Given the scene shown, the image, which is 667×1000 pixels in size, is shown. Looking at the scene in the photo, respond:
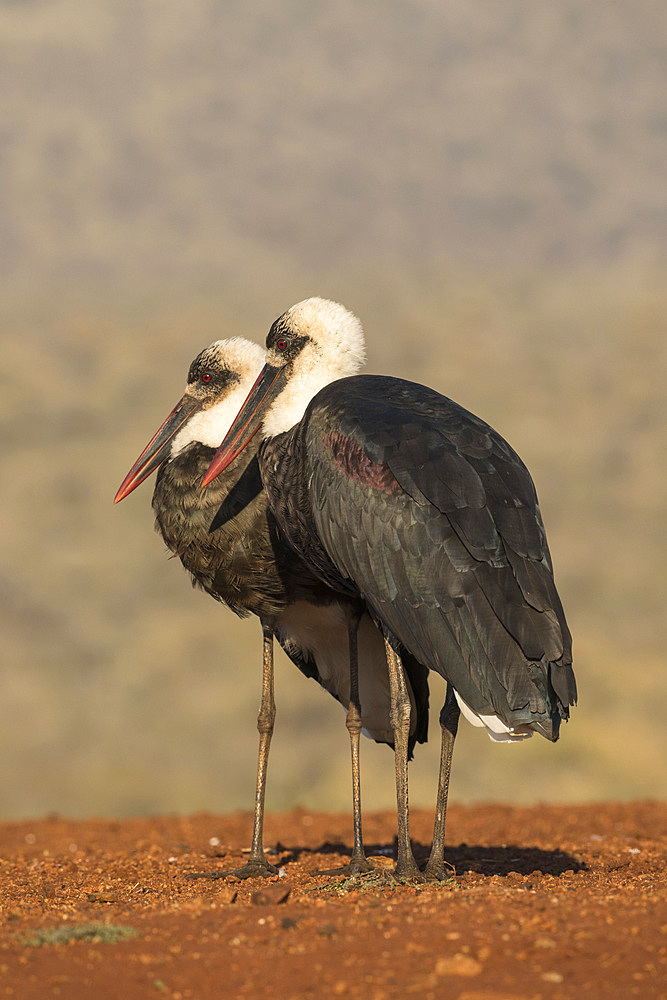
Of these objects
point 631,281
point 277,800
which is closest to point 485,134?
point 631,281

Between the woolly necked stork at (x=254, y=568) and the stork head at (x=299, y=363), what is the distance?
22 cm

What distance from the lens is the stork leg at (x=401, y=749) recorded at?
21.0ft

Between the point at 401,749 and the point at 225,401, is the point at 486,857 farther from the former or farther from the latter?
the point at 225,401

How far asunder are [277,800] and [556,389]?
2058 centimetres

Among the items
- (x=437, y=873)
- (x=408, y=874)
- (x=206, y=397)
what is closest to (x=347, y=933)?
(x=408, y=874)

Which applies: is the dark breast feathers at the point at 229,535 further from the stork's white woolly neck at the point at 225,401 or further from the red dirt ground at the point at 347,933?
the red dirt ground at the point at 347,933

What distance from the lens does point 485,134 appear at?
190 ft

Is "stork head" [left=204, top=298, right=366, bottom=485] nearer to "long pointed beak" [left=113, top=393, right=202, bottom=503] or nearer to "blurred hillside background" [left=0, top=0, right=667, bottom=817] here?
"long pointed beak" [left=113, top=393, right=202, bottom=503]

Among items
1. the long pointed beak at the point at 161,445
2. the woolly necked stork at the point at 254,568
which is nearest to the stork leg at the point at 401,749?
the woolly necked stork at the point at 254,568

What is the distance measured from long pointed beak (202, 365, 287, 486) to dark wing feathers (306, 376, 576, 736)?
104 cm

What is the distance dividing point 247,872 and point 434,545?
233 centimetres

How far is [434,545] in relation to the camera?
5938mm

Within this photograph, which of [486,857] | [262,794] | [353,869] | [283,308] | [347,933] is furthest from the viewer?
[283,308]

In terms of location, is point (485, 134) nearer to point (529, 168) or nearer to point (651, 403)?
point (529, 168)
